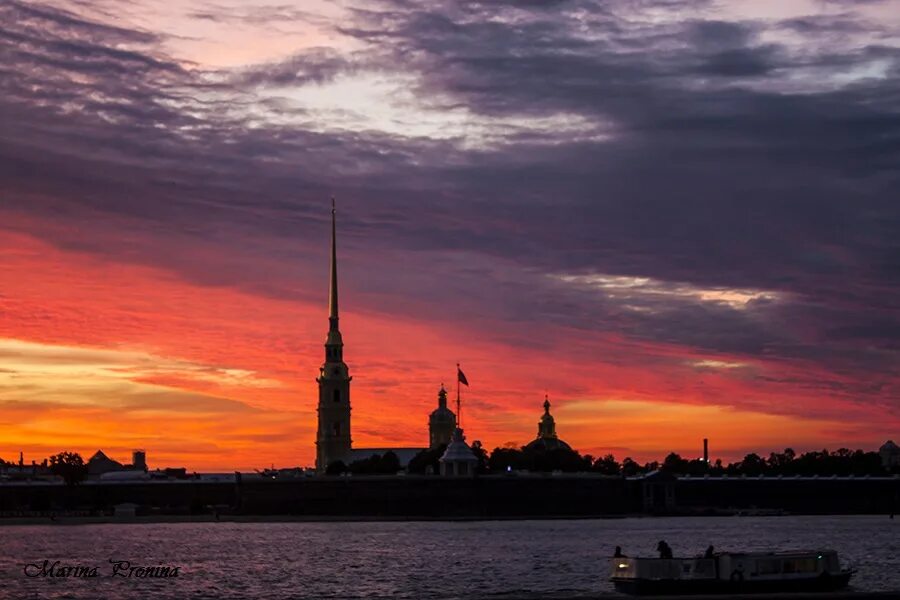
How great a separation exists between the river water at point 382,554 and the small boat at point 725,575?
1883 mm

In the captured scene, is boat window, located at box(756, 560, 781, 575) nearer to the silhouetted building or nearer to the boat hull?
the boat hull

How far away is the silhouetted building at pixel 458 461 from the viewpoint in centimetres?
17825

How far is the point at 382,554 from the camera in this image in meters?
101

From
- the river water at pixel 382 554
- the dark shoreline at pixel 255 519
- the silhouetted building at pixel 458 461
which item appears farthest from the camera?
the silhouetted building at pixel 458 461

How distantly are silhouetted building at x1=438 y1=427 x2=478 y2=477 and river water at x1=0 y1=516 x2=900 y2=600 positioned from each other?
34.3 ft

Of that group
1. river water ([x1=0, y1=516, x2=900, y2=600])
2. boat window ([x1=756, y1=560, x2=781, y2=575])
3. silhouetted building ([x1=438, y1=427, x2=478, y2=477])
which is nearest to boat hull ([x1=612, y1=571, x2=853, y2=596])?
boat window ([x1=756, y1=560, x2=781, y2=575])

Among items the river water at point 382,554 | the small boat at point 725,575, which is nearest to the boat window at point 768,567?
the small boat at point 725,575

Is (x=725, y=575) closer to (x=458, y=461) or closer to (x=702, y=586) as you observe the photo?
(x=702, y=586)

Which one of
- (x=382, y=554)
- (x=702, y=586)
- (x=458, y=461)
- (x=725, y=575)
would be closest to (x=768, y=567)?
(x=725, y=575)

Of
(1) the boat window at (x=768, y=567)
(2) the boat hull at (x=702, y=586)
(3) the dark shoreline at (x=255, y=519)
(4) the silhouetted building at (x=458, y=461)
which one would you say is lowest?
(2) the boat hull at (x=702, y=586)

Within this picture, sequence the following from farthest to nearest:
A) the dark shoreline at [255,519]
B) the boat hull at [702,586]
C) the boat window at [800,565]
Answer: the dark shoreline at [255,519] → the boat window at [800,565] → the boat hull at [702,586]

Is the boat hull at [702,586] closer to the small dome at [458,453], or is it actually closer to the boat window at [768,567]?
the boat window at [768,567]

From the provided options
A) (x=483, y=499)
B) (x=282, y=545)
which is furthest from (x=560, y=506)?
(x=282, y=545)

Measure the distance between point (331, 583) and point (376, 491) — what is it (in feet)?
334
